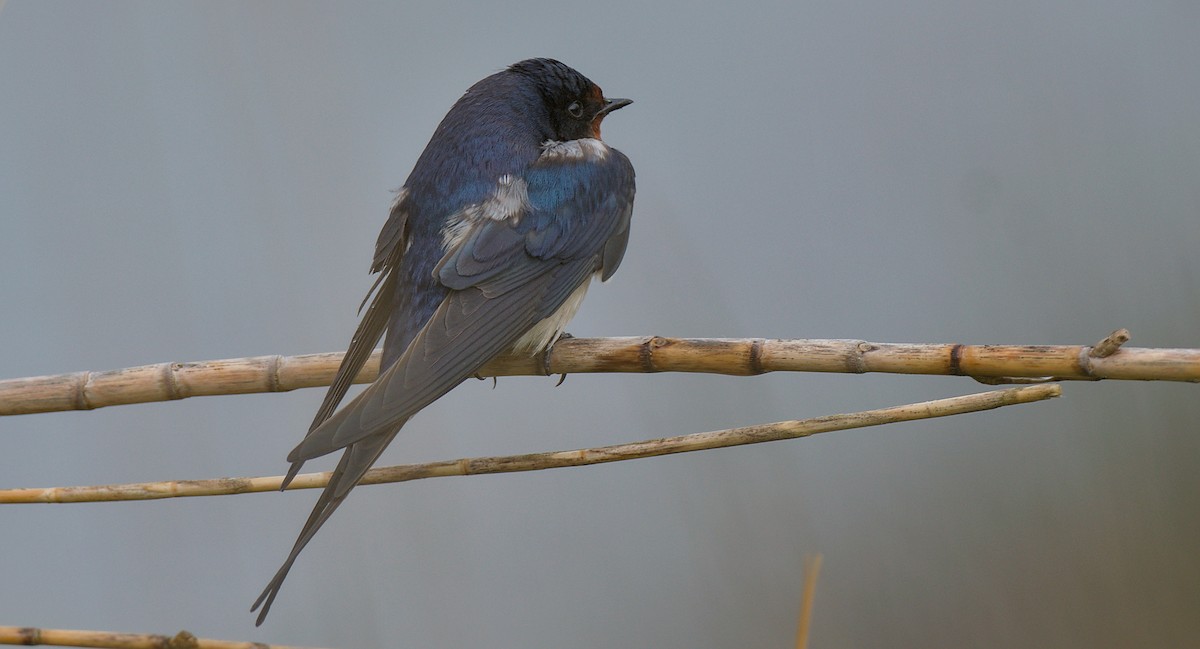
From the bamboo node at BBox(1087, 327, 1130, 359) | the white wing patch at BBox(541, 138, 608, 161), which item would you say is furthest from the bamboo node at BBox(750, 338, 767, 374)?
the white wing patch at BBox(541, 138, 608, 161)

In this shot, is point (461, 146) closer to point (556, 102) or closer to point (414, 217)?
point (414, 217)

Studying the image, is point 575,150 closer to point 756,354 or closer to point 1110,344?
point 756,354

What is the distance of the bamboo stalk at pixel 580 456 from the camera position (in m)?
0.88

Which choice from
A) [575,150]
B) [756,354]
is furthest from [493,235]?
[756,354]

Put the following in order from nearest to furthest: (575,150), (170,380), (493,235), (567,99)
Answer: (170,380)
(493,235)
(575,150)
(567,99)

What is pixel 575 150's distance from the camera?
60.7 inches

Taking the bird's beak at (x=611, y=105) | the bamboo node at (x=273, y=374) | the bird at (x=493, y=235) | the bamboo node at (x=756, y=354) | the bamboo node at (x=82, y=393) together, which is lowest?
the bamboo node at (x=82, y=393)

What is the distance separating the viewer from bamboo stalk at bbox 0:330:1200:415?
808mm

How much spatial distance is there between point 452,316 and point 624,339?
0.76 feet

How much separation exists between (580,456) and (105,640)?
49cm

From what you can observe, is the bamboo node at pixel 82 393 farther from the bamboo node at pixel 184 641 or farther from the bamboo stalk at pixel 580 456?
the bamboo node at pixel 184 641

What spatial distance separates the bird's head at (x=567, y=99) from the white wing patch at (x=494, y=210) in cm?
23

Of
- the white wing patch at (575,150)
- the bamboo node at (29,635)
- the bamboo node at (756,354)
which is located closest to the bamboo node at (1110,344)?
the bamboo node at (756,354)

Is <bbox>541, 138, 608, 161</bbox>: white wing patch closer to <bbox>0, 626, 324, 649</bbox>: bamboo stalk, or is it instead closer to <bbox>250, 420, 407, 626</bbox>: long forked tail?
<bbox>250, 420, 407, 626</bbox>: long forked tail
